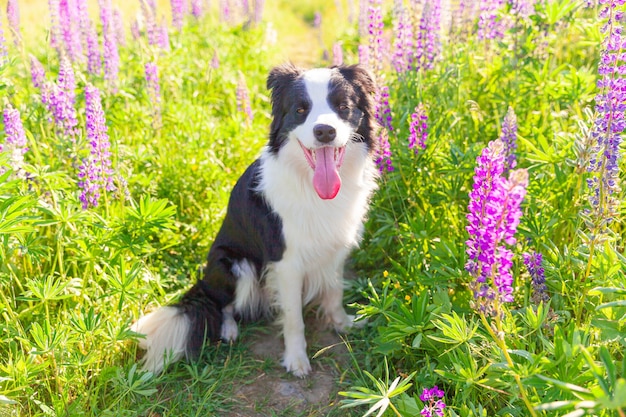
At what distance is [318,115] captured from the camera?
8.66ft

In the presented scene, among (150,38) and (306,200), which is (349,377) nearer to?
(306,200)

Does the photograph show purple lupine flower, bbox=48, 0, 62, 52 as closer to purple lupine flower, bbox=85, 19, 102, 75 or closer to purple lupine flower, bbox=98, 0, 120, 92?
purple lupine flower, bbox=85, 19, 102, 75

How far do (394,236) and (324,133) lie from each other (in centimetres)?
107

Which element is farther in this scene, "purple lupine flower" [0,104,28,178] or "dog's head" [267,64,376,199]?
"purple lupine flower" [0,104,28,178]

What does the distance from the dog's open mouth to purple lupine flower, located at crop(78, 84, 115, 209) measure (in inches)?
37.9

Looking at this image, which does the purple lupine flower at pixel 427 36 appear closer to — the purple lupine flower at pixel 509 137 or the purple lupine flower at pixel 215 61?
the purple lupine flower at pixel 509 137

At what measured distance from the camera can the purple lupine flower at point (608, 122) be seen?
85.5 inches

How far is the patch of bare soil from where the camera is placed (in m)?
2.74

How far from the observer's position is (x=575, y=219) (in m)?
2.83

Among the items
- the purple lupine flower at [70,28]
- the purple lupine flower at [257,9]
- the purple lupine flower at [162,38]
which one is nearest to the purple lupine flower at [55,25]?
the purple lupine flower at [70,28]

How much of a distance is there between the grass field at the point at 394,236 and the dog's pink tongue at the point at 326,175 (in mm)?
473

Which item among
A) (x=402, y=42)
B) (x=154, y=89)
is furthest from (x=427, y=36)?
(x=154, y=89)

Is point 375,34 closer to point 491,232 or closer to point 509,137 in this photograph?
point 509,137

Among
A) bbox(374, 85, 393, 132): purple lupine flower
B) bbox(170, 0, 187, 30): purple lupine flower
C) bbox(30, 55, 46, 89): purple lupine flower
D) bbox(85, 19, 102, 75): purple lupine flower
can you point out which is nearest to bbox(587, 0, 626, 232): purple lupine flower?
bbox(374, 85, 393, 132): purple lupine flower
